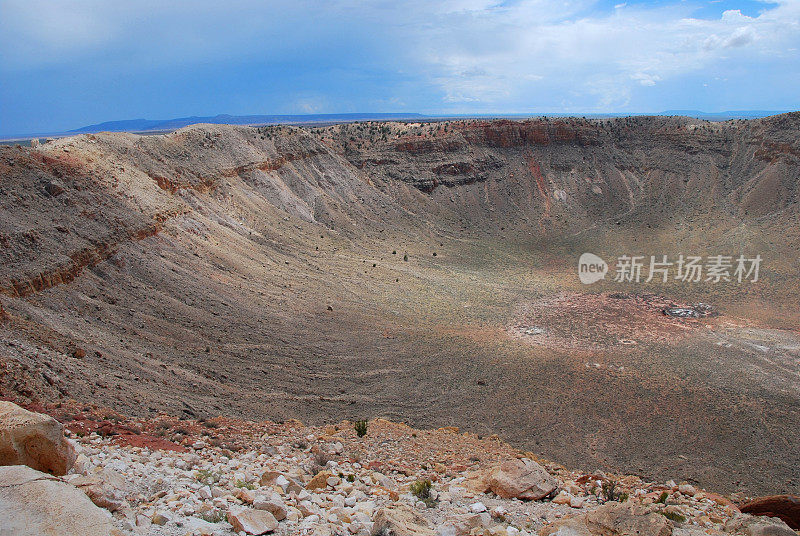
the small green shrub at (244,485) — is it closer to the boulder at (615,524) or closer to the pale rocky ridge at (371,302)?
the pale rocky ridge at (371,302)

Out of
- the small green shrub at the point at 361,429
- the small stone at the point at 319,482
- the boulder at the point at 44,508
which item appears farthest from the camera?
the small green shrub at the point at 361,429

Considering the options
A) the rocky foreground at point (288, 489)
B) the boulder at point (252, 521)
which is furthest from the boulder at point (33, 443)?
the boulder at point (252, 521)

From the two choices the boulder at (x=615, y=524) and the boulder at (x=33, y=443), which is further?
the boulder at (x=615, y=524)

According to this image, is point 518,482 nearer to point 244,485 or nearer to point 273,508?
point 273,508

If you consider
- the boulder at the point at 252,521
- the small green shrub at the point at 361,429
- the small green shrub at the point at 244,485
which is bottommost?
the small green shrub at the point at 361,429

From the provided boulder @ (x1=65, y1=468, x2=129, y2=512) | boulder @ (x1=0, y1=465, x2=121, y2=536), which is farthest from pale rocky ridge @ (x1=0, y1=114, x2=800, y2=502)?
boulder @ (x1=0, y1=465, x2=121, y2=536)

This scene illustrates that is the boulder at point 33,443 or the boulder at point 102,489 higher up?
the boulder at point 33,443

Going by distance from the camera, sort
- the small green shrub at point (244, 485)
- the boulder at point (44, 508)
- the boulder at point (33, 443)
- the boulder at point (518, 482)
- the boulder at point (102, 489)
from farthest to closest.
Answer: the boulder at point (518, 482) → the small green shrub at point (244, 485) → the boulder at point (33, 443) → the boulder at point (102, 489) → the boulder at point (44, 508)
